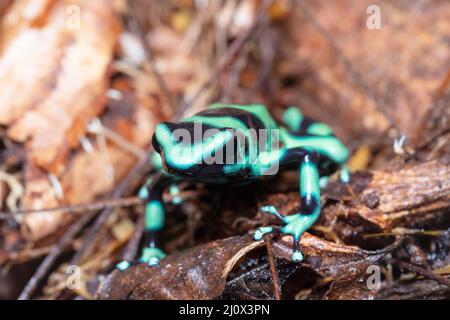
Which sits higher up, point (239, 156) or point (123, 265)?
point (239, 156)

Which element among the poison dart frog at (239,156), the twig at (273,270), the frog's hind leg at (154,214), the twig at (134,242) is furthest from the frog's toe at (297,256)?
the twig at (134,242)

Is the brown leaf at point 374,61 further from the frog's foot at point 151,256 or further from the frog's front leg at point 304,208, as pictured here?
the frog's foot at point 151,256

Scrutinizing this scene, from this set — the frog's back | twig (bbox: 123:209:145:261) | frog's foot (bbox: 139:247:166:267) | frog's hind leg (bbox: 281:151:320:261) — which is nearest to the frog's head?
the frog's back

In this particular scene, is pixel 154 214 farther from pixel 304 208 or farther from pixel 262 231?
pixel 304 208

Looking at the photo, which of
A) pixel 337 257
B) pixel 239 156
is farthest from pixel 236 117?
pixel 337 257

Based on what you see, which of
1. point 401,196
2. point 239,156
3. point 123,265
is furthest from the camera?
point 123,265

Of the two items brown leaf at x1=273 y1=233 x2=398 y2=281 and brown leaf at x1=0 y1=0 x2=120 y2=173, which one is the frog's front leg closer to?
brown leaf at x1=273 y1=233 x2=398 y2=281

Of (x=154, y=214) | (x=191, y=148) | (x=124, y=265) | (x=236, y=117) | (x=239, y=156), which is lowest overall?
(x=124, y=265)
